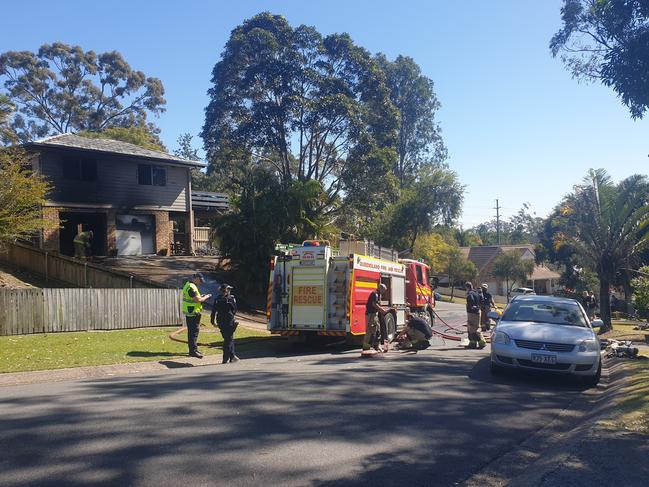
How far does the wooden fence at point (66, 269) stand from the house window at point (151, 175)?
24.8 feet

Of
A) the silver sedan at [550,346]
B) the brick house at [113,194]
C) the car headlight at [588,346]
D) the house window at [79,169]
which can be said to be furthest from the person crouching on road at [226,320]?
the house window at [79,169]

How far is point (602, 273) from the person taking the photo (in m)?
22.5

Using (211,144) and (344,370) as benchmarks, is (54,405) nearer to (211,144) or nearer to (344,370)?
(344,370)

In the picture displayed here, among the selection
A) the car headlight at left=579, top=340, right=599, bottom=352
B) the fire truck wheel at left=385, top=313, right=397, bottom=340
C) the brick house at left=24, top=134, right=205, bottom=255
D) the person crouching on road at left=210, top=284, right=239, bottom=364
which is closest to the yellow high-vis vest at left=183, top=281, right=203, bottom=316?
the person crouching on road at left=210, top=284, right=239, bottom=364

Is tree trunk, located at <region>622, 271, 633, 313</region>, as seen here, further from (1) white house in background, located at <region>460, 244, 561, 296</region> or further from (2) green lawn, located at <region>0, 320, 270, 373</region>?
(2) green lawn, located at <region>0, 320, 270, 373</region>

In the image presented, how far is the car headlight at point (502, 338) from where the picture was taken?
983 centimetres

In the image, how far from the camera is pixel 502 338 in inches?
391

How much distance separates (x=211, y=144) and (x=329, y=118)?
6084 millimetres

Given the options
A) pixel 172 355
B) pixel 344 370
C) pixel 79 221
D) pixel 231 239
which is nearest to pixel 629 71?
pixel 344 370

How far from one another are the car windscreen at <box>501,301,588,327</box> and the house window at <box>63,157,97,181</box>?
73.9ft

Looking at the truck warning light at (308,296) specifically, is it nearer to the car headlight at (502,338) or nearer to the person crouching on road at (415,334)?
the person crouching on road at (415,334)

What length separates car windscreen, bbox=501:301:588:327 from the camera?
→ 421 inches

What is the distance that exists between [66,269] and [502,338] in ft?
58.5

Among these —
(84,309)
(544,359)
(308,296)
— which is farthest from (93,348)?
(544,359)
